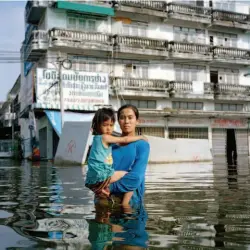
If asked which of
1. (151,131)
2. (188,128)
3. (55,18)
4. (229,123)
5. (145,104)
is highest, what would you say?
(55,18)

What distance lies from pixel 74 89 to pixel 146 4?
7.95m

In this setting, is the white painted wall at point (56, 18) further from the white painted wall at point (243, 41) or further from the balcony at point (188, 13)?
the white painted wall at point (243, 41)

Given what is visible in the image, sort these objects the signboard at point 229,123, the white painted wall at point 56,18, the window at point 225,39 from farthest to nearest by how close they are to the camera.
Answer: the window at point 225,39
the signboard at point 229,123
the white painted wall at point 56,18

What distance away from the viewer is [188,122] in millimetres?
29156

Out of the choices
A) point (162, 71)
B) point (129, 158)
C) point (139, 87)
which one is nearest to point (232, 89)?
point (162, 71)

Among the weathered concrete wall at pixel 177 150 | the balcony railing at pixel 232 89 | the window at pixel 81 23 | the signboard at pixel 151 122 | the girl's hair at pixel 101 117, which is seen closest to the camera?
the girl's hair at pixel 101 117

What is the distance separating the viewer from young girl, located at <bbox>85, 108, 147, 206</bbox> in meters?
3.88

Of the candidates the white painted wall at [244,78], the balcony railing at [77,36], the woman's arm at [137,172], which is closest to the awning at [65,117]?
the balcony railing at [77,36]

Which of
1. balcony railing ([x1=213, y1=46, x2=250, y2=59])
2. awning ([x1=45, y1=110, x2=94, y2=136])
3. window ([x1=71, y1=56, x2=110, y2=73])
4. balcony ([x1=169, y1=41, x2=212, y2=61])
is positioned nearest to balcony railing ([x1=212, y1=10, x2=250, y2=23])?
balcony railing ([x1=213, y1=46, x2=250, y2=59])

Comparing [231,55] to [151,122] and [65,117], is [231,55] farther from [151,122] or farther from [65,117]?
[65,117]

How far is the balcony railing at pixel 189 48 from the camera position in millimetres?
27625

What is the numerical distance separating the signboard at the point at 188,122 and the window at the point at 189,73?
2824 mm

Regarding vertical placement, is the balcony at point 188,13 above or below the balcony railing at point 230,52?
above

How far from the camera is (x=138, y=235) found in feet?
11.0
